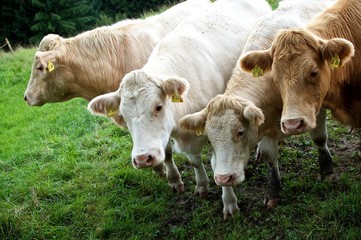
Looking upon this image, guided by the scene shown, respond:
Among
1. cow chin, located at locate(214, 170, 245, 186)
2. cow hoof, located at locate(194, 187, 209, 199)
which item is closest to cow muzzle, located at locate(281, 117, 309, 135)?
cow chin, located at locate(214, 170, 245, 186)

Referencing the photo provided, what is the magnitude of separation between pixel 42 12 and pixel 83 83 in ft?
105

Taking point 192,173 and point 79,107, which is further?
point 79,107

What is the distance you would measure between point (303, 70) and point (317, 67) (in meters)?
0.16

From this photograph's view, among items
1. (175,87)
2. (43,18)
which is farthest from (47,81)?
(43,18)

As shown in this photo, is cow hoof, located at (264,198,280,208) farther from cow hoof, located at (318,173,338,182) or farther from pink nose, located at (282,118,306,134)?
pink nose, located at (282,118,306,134)

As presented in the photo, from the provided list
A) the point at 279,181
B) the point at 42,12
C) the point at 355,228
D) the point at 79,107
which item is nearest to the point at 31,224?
the point at 279,181

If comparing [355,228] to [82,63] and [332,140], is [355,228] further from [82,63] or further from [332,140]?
[82,63]

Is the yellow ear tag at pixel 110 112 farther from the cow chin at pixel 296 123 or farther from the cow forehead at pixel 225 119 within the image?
the cow chin at pixel 296 123

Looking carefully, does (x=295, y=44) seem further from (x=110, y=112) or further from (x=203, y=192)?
(x=203, y=192)

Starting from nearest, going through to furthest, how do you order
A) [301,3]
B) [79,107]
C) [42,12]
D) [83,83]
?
1. [301,3]
2. [83,83]
3. [79,107]
4. [42,12]

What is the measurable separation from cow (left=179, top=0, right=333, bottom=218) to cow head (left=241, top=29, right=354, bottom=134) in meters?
0.42

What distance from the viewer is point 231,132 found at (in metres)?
Answer: 4.80

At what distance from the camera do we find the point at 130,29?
7.32 metres

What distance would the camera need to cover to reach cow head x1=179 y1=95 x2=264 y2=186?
4.76 m
